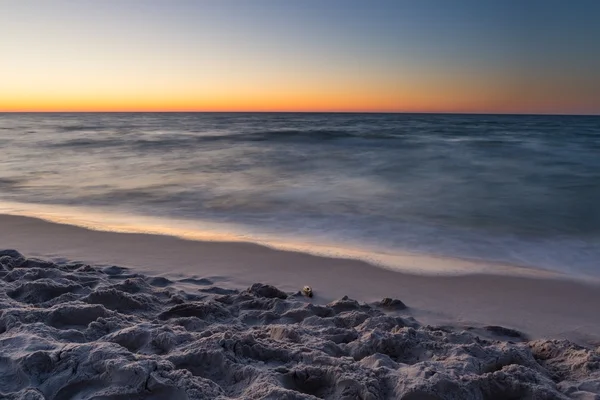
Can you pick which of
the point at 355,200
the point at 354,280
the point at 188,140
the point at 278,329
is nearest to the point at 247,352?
the point at 278,329

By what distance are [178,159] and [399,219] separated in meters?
12.7

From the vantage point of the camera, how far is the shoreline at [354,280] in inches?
155

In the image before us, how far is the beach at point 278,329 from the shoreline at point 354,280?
22mm

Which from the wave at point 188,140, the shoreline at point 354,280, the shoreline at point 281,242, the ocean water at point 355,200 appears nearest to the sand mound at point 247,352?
the shoreline at point 354,280

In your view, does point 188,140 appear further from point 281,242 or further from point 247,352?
point 247,352

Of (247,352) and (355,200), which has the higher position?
(247,352)

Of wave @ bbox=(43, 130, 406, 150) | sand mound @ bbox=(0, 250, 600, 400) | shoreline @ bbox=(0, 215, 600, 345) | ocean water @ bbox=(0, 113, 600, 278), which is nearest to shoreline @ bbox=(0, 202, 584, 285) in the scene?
ocean water @ bbox=(0, 113, 600, 278)

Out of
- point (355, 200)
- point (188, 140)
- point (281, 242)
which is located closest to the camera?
point (281, 242)

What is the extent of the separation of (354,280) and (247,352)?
2.17m

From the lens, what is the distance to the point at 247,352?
2723mm

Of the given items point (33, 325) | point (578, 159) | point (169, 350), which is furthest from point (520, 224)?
point (578, 159)

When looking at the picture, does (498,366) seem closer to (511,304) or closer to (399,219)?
(511,304)

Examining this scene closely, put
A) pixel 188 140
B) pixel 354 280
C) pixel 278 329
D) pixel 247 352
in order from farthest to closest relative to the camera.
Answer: pixel 188 140 < pixel 354 280 < pixel 278 329 < pixel 247 352

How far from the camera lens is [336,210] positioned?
8.71 metres
